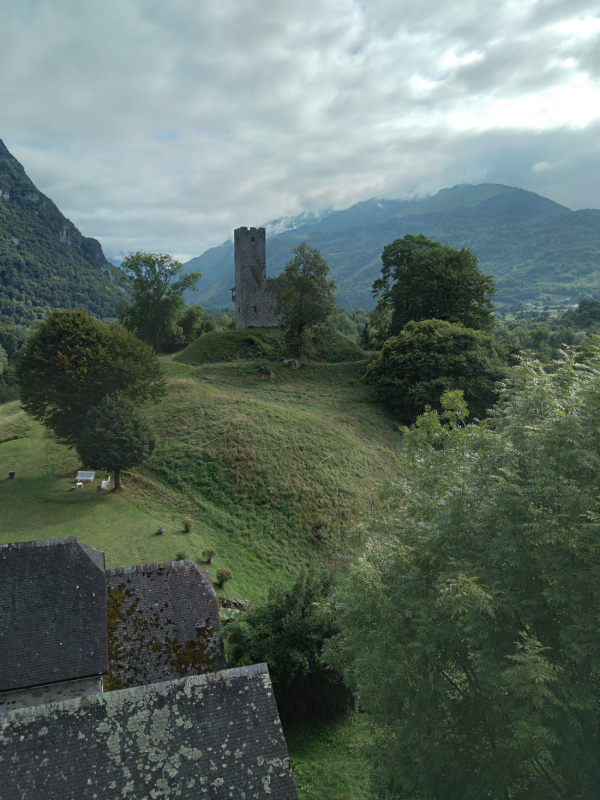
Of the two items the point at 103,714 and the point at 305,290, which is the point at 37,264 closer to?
the point at 305,290

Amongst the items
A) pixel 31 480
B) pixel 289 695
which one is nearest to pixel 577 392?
pixel 289 695

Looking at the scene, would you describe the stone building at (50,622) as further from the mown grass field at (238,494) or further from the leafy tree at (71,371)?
the leafy tree at (71,371)

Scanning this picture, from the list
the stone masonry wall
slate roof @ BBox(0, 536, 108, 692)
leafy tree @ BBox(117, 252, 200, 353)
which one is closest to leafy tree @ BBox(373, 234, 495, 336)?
leafy tree @ BBox(117, 252, 200, 353)

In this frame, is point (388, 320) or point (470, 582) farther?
point (388, 320)

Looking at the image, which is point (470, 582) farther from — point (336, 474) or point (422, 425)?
point (336, 474)

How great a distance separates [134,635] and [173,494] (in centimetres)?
1384

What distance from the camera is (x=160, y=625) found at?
14555 mm

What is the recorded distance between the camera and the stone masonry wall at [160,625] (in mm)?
13859

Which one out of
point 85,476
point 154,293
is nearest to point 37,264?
point 154,293

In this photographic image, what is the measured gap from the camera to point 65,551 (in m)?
14.3

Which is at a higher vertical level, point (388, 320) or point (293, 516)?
point (388, 320)

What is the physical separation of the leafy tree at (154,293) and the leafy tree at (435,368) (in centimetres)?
2631

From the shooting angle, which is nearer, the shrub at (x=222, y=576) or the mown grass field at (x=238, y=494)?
the shrub at (x=222, y=576)

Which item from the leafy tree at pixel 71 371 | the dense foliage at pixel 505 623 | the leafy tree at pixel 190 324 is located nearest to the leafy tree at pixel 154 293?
the leafy tree at pixel 190 324
